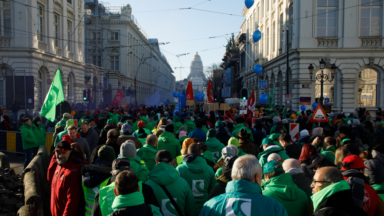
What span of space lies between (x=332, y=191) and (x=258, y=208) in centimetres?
95

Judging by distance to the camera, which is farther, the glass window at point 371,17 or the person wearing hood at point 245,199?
the glass window at point 371,17

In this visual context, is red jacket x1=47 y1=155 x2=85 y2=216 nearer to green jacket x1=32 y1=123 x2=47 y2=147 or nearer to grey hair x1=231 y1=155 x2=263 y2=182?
grey hair x1=231 y1=155 x2=263 y2=182

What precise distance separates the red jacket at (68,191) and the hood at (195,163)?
146cm

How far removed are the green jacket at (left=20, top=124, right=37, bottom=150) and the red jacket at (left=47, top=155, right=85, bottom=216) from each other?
5.73 metres

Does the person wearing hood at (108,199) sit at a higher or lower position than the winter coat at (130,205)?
lower

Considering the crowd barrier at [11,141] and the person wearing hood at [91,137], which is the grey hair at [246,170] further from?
the crowd barrier at [11,141]

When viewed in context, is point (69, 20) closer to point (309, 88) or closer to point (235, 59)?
point (309, 88)

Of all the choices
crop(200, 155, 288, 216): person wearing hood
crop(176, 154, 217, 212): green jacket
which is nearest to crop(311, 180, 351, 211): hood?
crop(200, 155, 288, 216): person wearing hood

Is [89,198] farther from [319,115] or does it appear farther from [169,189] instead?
[319,115]

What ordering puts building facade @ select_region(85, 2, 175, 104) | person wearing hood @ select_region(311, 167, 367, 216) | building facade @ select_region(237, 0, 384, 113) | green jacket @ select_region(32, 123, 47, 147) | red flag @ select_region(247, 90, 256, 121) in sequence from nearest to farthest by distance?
1. person wearing hood @ select_region(311, 167, 367, 216)
2. green jacket @ select_region(32, 123, 47, 147)
3. red flag @ select_region(247, 90, 256, 121)
4. building facade @ select_region(237, 0, 384, 113)
5. building facade @ select_region(85, 2, 175, 104)

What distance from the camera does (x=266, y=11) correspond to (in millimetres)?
38031

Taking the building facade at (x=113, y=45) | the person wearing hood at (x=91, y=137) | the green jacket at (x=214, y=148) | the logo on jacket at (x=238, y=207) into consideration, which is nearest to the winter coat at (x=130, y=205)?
the logo on jacket at (x=238, y=207)

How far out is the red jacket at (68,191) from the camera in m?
4.11

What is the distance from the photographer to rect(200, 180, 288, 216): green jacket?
2.47 metres
